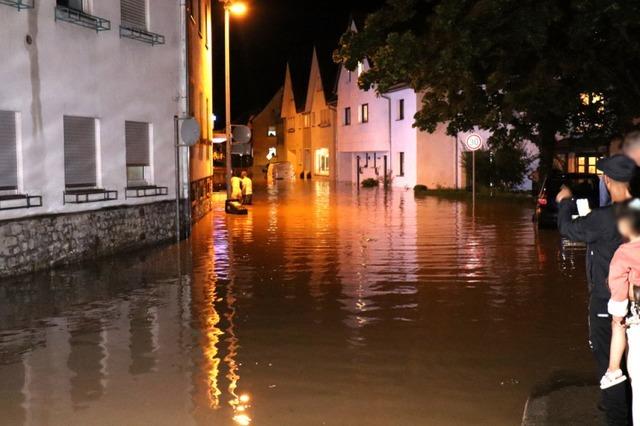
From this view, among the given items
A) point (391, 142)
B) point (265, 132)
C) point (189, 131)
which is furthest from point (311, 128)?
point (189, 131)

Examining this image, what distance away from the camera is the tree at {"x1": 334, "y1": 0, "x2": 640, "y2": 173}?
1200 centimetres

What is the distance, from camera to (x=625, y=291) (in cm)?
487

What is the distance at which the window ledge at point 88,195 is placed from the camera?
14422 millimetres

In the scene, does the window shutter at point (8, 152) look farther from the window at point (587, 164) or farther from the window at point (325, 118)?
the window at point (325, 118)

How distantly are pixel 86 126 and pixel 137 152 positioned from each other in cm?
201

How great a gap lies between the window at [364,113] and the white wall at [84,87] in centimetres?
3411

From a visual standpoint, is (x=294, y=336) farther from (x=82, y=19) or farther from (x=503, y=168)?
(x=503, y=168)

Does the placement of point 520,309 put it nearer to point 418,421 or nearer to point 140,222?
point 418,421

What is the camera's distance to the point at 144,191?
17.1m

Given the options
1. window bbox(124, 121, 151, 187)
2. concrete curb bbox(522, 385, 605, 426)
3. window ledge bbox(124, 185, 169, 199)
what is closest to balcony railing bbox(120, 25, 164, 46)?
window bbox(124, 121, 151, 187)

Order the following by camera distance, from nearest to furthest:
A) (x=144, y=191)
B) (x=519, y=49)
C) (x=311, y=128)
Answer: (x=519, y=49) → (x=144, y=191) → (x=311, y=128)

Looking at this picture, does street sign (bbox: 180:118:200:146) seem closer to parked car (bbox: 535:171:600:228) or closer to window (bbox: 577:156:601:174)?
parked car (bbox: 535:171:600:228)

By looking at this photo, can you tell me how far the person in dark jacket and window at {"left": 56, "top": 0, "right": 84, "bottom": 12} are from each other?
11607mm

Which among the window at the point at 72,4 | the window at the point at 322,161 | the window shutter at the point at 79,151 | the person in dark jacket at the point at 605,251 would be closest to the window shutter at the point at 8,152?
the window shutter at the point at 79,151
